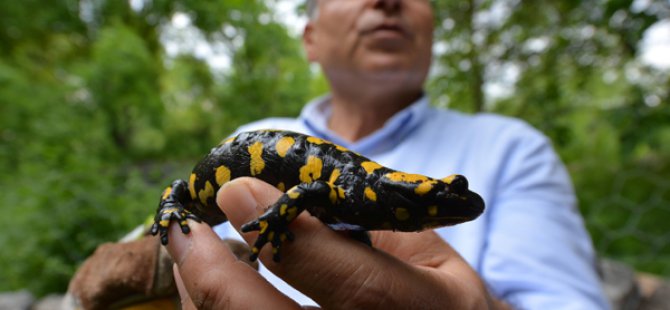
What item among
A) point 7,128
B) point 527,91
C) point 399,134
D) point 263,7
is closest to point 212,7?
point 263,7

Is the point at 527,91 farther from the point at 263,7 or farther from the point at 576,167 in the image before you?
the point at 263,7

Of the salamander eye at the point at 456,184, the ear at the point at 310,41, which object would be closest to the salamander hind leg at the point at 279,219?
the salamander eye at the point at 456,184

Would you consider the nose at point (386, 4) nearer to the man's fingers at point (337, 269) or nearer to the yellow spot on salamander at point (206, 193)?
the yellow spot on salamander at point (206, 193)

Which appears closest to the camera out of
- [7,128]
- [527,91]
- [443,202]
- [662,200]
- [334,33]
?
[443,202]

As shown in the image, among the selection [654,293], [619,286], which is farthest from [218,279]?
[654,293]

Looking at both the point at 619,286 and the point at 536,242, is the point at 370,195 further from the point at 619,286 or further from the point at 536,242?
the point at 619,286
